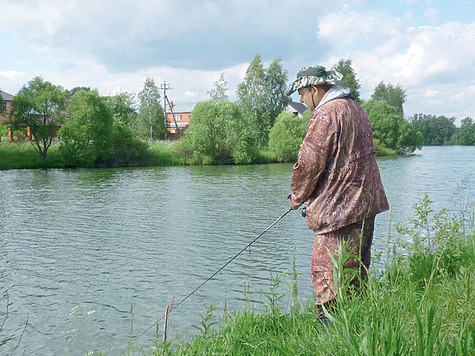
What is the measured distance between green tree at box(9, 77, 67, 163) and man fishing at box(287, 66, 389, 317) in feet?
140

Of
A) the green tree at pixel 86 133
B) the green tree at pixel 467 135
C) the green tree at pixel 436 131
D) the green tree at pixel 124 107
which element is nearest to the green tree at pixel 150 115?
the green tree at pixel 124 107

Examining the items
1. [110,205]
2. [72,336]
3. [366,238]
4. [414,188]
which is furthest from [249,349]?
[414,188]

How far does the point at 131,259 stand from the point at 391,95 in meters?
87.2

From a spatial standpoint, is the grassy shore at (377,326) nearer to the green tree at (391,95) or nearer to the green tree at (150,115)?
the green tree at (150,115)

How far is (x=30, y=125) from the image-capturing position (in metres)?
41.9

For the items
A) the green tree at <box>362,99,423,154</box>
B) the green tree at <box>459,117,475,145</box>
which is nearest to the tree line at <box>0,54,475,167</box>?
the green tree at <box>362,99,423,154</box>

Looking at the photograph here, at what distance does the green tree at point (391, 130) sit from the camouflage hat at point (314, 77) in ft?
222

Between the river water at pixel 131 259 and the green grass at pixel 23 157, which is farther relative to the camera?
the green grass at pixel 23 157

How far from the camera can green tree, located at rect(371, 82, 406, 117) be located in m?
87.7

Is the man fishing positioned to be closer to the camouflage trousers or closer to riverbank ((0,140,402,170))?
the camouflage trousers

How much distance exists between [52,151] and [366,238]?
44.1 metres

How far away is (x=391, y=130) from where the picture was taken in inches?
2726

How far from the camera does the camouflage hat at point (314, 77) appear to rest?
3.68 m

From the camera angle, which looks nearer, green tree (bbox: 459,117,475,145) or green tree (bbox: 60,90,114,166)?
green tree (bbox: 60,90,114,166)
